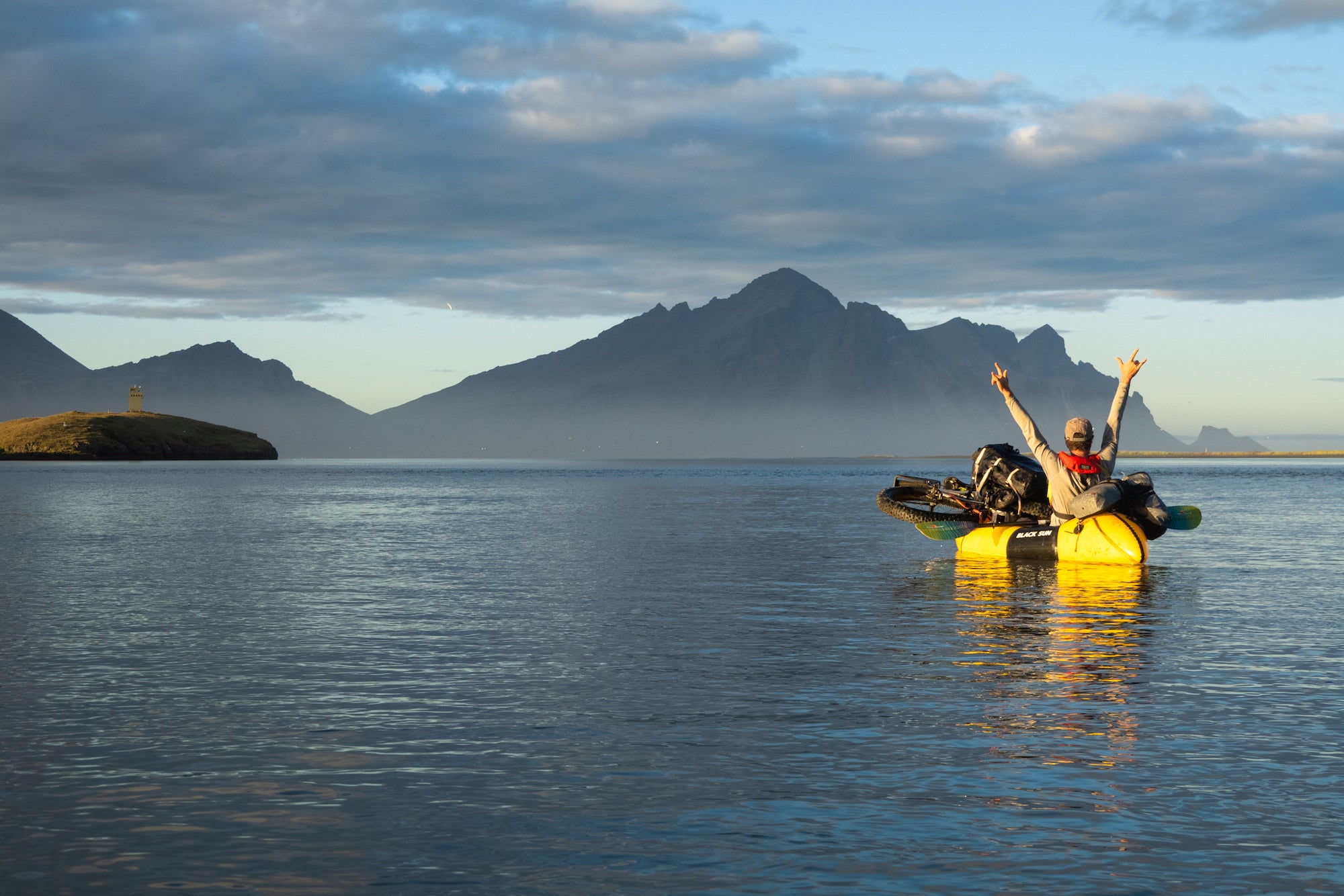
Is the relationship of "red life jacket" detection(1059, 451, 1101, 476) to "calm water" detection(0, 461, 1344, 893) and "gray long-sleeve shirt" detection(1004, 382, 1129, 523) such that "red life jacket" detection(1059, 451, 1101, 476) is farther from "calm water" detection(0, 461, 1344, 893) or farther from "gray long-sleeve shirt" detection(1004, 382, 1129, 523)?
"calm water" detection(0, 461, 1344, 893)

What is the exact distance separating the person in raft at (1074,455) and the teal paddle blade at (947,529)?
19.3 feet

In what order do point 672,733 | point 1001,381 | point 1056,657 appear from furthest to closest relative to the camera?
point 1001,381 < point 1056,657 < point 672,733

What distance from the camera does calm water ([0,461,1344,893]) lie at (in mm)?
9156

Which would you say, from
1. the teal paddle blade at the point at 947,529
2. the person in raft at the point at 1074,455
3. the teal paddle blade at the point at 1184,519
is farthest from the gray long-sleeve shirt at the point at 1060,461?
the teal paddle blade at the point at 947,529

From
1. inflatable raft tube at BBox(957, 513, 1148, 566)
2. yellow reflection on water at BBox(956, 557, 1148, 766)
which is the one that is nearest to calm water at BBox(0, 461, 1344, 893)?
yellow reflection on water at BBox(956, 557, 1148, 766)

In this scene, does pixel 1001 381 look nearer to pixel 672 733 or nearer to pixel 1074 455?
pixel 1074 455

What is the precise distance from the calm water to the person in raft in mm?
2426

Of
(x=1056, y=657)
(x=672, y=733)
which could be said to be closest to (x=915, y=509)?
(x=1056, y=657)

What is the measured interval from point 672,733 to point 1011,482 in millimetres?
26766

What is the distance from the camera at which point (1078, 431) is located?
3497 centimetres

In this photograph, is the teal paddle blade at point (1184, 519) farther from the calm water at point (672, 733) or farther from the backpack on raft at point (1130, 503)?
the calm water at point (672, 733)

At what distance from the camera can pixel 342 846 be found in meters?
9.51

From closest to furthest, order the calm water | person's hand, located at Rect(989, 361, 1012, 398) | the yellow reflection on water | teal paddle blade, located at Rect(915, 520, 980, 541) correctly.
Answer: the calm water
the yellow reflection on water
person's hand, located at Rect(989, 361, 1012, 398)
teal paddle blade, located at Rect(915, 520, 980, 541)

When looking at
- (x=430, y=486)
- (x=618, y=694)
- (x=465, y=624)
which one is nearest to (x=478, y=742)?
(x=618, y=694)
